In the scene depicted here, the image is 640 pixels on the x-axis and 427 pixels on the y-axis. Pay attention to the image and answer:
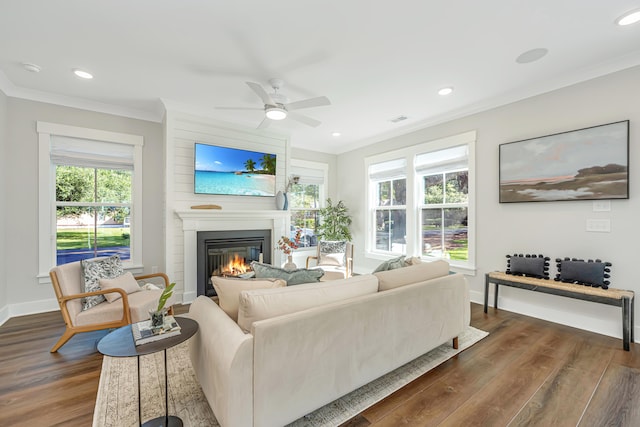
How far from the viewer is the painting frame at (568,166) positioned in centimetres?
284

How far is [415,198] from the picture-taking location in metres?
4.84

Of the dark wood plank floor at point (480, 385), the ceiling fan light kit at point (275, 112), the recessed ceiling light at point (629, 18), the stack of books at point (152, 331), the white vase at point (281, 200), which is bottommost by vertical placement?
the dark wood plank floor at point (480, 385)

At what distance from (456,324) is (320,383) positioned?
1.56 meters

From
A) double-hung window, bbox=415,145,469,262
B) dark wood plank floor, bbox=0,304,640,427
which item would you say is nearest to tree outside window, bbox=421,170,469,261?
double-hung window, bbox=415,145,469,262

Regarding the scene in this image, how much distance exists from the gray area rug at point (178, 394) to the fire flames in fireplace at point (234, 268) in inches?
70.4

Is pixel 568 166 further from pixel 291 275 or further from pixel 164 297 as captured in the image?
pixel 164 297

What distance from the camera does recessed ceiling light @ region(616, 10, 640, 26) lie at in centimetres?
212

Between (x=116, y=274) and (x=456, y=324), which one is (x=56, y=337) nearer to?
(x=116, y=274)

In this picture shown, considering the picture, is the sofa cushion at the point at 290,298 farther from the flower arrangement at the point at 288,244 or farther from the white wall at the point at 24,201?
the white wall at the point at 24,201

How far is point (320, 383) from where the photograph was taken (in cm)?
165

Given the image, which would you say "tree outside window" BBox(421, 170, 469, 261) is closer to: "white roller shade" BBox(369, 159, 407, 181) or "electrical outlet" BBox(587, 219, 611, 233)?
"white roller shade" BBox(369, 159, 407, 181)

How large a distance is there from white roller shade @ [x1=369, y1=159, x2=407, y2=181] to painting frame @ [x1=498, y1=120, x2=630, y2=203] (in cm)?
165

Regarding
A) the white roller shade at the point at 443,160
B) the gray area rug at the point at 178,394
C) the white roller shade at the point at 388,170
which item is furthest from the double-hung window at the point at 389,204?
the gray area rug at the point at 178,394

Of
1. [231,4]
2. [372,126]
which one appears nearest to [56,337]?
[231,4]
